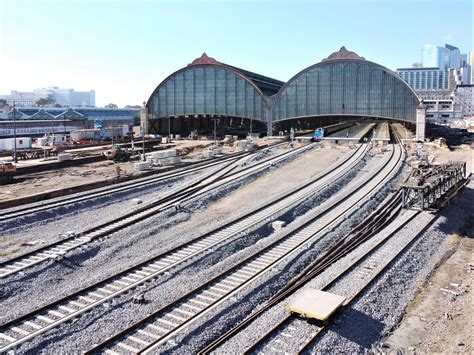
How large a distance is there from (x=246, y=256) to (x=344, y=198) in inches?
511

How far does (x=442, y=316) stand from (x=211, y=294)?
24.9 ft

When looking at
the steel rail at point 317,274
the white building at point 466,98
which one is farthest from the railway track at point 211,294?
the white building at point 466,98

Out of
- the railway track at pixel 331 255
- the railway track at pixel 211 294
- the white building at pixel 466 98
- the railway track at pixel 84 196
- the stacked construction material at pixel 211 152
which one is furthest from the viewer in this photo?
the white building at pixel 466 98

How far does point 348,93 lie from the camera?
70.9 metres

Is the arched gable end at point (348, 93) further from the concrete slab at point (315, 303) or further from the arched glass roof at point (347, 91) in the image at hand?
the concrete slab at point (315, 303)

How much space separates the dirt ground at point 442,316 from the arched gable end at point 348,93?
51492 millimetres

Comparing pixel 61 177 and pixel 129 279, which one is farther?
pixel 61 177

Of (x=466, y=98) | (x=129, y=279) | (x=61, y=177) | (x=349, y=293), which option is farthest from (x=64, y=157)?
(x=466, y=98)

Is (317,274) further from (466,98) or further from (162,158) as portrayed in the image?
(466,98)

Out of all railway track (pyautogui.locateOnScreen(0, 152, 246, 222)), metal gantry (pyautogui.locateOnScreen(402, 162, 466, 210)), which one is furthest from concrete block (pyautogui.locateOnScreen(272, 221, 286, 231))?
railway track (pyautogui.locateOnScreen(0, 152, 246, 222))

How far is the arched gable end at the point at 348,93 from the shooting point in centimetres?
6819

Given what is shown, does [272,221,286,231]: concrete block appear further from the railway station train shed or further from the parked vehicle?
the railway station train shed

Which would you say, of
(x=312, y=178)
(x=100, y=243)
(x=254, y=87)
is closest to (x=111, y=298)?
(x=100, y=243)

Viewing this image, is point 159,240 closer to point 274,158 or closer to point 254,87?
point 274,158
